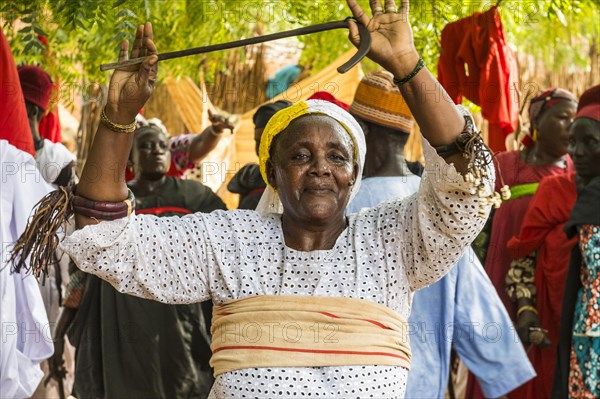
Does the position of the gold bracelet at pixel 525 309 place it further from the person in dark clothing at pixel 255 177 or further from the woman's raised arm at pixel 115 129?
the woman's raised arm at pixel 115 129

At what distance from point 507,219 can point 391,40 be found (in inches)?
177

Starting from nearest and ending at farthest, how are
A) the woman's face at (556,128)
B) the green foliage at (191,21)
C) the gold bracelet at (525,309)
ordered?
the green foliage at (191,21) → the gold bracelet at (525,309) → the woman's face at (556,128)

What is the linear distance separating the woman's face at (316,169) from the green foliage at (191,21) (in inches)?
88.9

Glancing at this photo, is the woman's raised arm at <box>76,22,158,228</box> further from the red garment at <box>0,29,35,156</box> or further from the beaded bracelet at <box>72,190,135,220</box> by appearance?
the red garment at <box>0,29,35,156</box>

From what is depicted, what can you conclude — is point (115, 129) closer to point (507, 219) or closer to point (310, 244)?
point (310, 244)

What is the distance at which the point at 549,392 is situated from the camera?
6.69 meters

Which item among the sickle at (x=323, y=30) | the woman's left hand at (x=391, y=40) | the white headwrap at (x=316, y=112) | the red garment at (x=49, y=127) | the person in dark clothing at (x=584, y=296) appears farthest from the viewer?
the red garment at (x=49, y=127)

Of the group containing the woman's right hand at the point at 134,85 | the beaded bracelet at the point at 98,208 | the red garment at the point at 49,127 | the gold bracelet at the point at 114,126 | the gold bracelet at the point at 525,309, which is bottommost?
the gold bracelet at the point at 525,309

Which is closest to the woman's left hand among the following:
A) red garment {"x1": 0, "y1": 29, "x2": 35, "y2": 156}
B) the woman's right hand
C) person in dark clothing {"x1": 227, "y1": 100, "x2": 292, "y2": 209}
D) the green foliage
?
the woman's right hand

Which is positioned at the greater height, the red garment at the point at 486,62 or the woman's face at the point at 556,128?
the red garment at the point at 486,62

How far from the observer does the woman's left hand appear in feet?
10.1

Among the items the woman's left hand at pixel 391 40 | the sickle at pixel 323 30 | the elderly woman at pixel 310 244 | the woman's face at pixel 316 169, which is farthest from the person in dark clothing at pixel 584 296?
the sickle at pixel 323 30

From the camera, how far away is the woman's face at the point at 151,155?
7121mm

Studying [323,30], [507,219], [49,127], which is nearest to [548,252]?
[507,219]
